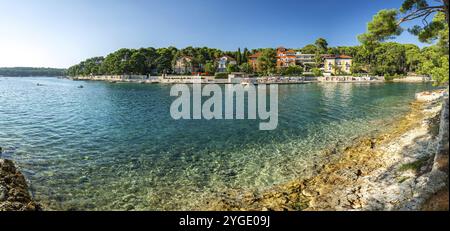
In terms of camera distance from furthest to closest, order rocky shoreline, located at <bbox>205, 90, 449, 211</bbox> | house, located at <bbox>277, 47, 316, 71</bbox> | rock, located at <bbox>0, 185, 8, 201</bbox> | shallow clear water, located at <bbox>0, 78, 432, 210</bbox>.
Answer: house, located at <bbox>277, 47, 316, 71</bbox>, shallow clear water, located at <bbox>0, 78, 432, 210</bbox>, rock, located at <bbox>0, 185, 8, 201</bbox>, rocky shoreline, located at <bbox>205, 90, 449, 211</bbox>

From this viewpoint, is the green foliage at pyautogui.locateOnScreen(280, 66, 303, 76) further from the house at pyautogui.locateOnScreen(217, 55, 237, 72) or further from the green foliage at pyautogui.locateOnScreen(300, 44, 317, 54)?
the green foliage at pyautogui.locateOnScreen(300, 44, 317, 54)

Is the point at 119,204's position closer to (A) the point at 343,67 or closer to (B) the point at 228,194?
(B) the point at 228,194

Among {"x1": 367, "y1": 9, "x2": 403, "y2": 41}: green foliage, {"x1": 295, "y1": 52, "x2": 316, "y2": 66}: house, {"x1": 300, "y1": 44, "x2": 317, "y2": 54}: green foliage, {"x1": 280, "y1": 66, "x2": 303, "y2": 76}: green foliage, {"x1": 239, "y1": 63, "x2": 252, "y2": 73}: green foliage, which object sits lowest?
{"x1": 367, "y1": 9, "x2": 403, "y2": 41}: green foliage

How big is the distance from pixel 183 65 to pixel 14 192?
4342 inches

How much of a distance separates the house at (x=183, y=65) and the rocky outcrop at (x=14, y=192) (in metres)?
104

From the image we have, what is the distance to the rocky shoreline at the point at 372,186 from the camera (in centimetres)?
Answer: 621

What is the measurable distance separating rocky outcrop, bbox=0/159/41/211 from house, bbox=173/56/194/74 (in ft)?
342

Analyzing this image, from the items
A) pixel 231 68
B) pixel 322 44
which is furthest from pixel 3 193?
pixel 322 44

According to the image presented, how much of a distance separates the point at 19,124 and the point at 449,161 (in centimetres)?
2976

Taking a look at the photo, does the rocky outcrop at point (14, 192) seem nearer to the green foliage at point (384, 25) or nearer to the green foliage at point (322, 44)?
the green foliage at point (384, 25)

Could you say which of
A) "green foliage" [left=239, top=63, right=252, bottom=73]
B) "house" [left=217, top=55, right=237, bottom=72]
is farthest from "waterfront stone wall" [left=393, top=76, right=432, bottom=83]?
"house" [left=217, top=55, right=237, bottom=72]

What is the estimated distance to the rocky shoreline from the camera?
6.21m

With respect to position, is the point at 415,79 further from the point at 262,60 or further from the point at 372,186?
the point at 372,186

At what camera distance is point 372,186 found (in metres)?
9.15
